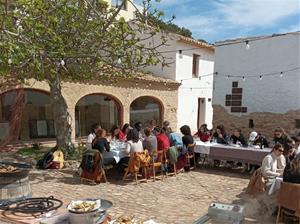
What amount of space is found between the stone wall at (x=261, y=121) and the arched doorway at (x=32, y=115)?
8451mm

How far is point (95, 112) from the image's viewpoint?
56.5 feet

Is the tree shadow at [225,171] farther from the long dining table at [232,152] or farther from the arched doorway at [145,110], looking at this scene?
the arched doorway at [145,110]

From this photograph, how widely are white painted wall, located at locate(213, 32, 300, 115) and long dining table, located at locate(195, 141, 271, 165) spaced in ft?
24.8

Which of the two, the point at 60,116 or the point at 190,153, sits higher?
the point at 60,116

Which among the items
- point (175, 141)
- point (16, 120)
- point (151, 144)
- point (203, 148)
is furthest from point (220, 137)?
point (16, 120)

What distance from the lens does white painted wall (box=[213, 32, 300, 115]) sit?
15.2 meters

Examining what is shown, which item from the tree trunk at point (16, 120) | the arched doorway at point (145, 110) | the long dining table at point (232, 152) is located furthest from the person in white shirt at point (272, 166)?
the arched doorway at point (145, 110)

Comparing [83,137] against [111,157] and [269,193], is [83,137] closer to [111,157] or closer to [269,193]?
[111,157]

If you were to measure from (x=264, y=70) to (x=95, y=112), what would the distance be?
8.47 meters

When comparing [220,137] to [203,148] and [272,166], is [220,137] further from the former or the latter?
[272,166]

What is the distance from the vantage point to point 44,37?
245 inches

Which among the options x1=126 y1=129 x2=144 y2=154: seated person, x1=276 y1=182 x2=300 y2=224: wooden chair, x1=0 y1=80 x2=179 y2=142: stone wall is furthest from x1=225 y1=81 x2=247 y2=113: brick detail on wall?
x1=276 y1=182 x2=300 y2=224: wooden chair

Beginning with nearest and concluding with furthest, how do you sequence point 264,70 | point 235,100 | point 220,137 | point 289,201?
1. point 289,201
2. point 220,137
3. point 264,70
4. point 235,100

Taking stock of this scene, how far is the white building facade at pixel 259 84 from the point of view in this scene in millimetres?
15281
